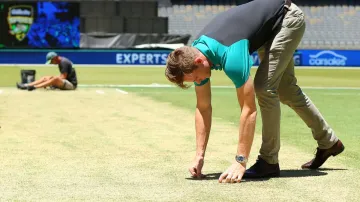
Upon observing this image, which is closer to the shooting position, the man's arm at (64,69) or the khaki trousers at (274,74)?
the khaki trousers at (274,74)

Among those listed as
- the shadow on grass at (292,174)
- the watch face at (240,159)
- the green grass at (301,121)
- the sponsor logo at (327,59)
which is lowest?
the sponsor logo at (327,59)

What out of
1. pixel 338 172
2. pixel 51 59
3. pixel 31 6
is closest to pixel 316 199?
pixel 338 172

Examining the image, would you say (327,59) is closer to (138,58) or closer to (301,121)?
(138,58)

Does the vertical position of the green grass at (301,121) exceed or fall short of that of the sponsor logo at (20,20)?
it exceeds it

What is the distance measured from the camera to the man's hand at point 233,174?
21.2 ft

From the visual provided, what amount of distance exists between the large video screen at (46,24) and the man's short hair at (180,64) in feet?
110

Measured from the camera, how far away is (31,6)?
3938 cm

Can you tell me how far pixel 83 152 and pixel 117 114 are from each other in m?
5.66

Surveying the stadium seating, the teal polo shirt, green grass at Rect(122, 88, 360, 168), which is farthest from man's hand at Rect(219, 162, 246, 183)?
the stadium seating

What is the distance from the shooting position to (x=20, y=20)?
38.9m

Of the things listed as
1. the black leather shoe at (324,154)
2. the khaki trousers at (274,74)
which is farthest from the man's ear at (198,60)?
the black leather shoe at (324,154)

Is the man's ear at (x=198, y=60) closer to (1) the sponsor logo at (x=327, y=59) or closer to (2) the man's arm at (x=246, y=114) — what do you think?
(2) the man's arm at (x=246, y=114)

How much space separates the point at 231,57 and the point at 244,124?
0.61 meters

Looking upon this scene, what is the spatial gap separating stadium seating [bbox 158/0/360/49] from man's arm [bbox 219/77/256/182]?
1652 inches
